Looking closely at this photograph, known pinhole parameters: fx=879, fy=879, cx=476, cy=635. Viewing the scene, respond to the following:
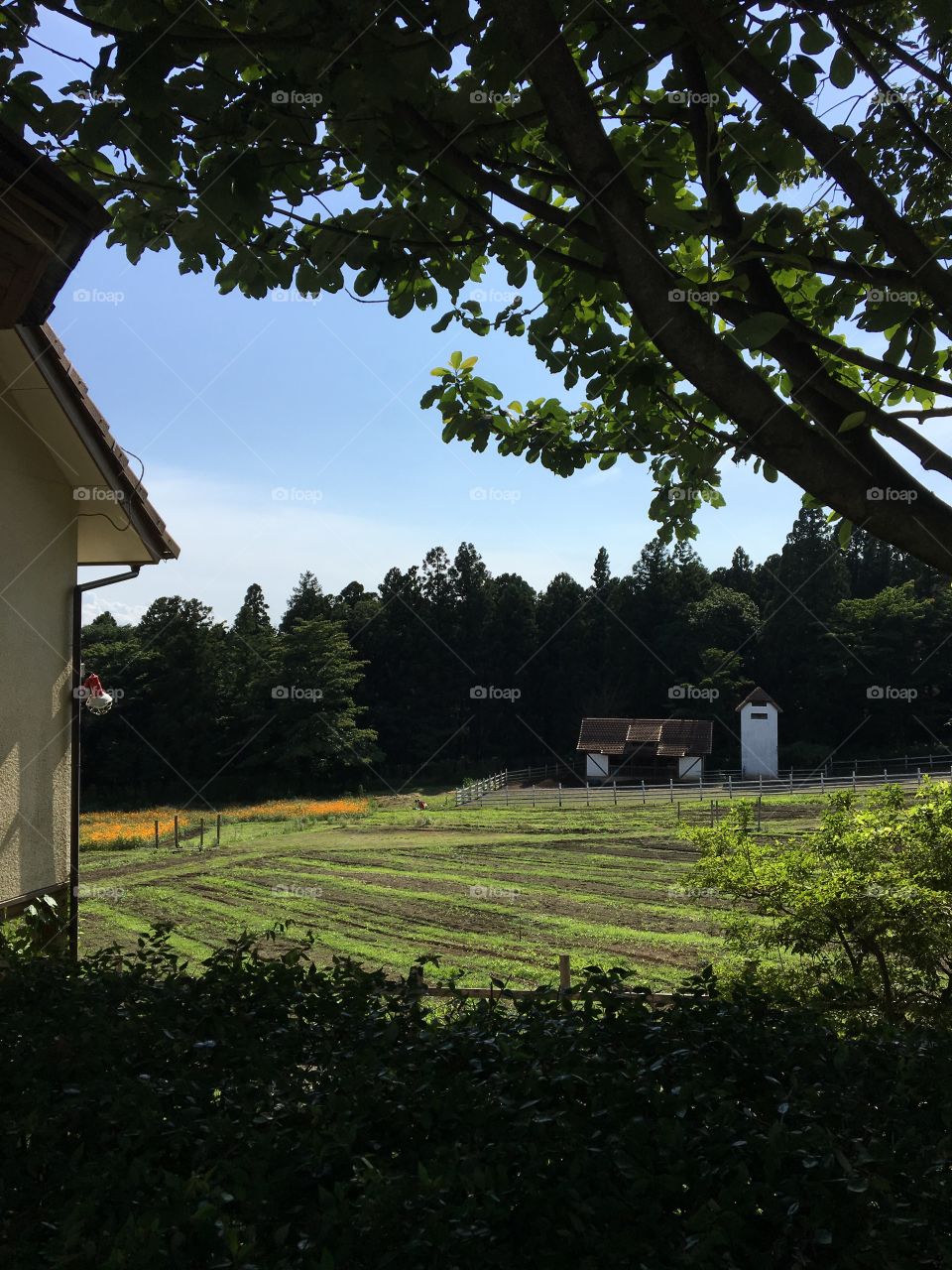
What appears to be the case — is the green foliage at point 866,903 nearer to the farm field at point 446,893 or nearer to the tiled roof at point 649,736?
the farm field at point 446,893

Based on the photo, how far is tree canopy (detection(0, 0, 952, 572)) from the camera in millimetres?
2094

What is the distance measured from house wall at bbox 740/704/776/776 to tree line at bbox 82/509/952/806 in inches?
47.7

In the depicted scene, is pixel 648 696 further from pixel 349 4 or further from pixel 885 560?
pixel 349 4

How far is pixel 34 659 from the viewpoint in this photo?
5.82 m

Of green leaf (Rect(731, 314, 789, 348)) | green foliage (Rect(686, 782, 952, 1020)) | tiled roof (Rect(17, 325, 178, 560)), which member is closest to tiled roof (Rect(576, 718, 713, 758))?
green foliage (Rect(686, 782, 952, 1020))

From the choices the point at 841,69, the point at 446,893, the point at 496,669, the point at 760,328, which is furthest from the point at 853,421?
the point at 496,669

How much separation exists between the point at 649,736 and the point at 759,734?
5.52m

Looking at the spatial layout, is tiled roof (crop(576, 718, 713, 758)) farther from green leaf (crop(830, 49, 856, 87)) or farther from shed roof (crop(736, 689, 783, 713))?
green leaf (crop(830, 49, 856, 87))

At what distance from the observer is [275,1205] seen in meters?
1.75

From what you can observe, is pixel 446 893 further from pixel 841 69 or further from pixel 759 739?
pixel 759 739

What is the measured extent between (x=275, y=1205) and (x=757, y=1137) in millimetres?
1019

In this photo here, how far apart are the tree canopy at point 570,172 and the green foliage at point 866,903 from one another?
340 centimetres

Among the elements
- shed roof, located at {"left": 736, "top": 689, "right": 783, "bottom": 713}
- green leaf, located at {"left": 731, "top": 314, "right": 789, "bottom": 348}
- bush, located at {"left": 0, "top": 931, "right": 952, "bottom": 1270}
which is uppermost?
green leaf, located at {"left": 731, "top": 314, "right": 789, "bottom": 348}

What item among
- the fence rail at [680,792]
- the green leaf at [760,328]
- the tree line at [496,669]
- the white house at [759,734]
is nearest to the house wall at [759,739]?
the white house at [759,734]
